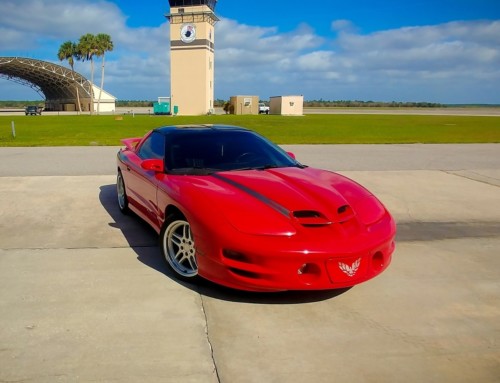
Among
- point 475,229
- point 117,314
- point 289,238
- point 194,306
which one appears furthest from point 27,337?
point 475,229

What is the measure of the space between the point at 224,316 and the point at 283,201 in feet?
3.23

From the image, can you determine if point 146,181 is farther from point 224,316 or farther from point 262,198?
point 224,316

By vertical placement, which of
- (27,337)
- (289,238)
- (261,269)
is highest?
(289,238)

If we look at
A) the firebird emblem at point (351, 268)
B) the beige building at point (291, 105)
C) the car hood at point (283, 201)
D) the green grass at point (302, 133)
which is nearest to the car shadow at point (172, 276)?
the firebird emblem at point (351, 268)

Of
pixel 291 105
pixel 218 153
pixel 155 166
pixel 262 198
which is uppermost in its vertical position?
pixel 291 105

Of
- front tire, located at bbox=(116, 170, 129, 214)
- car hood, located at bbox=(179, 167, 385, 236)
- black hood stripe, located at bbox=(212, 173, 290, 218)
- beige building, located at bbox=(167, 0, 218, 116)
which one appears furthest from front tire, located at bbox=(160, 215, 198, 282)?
beige building, located at bbox=(167, 0, 218, 116)

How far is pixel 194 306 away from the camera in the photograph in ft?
10.1

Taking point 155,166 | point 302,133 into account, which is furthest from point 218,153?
point 302,133

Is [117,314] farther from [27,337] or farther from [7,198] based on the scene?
[7,198]

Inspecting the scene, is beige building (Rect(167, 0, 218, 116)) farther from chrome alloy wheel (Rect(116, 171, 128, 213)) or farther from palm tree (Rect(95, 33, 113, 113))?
chrome alloy wheel (Rect(116, 171, 128, 213))

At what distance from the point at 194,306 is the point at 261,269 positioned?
0.61m

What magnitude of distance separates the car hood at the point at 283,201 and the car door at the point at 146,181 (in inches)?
29.4

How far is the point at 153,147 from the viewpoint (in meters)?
4.75

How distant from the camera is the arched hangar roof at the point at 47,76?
60000 millimetres
